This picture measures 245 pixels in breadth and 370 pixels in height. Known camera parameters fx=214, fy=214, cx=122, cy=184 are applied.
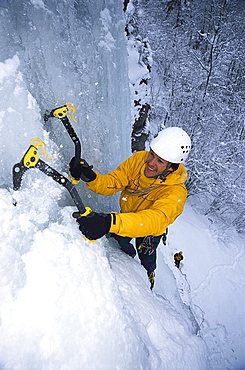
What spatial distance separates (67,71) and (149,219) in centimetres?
121

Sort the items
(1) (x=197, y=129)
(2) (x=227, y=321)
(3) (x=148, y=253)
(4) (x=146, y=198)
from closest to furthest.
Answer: (4) (x=146, y=198)
(3) (x=148, y=253)
(2) (x=227, y=321)
(1) (x=197, y=129)

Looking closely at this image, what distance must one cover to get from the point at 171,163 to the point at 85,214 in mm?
910

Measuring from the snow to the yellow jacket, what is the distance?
233 mm

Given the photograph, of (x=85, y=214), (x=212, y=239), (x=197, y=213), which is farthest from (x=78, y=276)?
(x=197, y=213)

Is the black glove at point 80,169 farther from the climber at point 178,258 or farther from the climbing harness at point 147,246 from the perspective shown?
the climber at point 178,258

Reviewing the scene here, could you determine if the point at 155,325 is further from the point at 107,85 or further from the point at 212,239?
the point at 212,239

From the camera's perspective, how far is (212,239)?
6.23 m

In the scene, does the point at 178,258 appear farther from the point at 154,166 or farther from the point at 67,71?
the point at 67,71

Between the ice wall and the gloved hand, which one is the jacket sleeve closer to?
the gloved hand

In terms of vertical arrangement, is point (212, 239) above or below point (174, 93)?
below

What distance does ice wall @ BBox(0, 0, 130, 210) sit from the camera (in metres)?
1.21

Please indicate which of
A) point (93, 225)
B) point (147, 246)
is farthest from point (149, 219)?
point (147, 246)

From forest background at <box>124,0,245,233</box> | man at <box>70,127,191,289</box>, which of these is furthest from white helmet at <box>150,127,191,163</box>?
forest background at <box>124,0,245,233</box>

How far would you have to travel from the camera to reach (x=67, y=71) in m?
1.54
